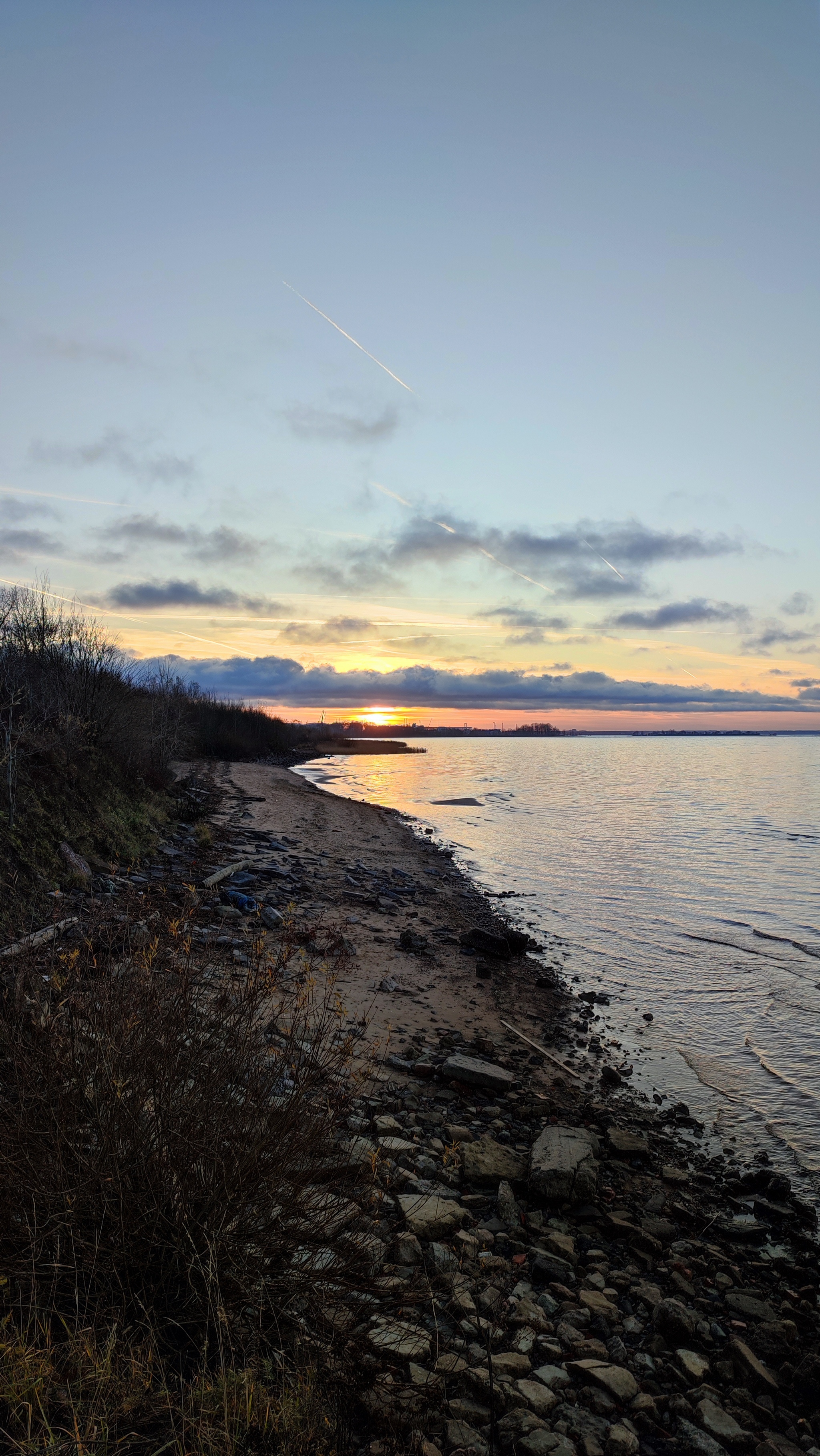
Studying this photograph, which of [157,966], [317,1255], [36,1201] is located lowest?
[317,1255]

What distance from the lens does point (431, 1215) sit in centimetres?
491

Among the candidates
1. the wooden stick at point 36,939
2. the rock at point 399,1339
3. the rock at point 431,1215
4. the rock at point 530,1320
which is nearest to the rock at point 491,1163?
the rock at point 431,1215

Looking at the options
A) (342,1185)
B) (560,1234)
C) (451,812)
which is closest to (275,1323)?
(342,1185)

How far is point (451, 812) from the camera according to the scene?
37.8m

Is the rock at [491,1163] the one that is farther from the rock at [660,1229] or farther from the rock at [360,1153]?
the rock at [660,1229]

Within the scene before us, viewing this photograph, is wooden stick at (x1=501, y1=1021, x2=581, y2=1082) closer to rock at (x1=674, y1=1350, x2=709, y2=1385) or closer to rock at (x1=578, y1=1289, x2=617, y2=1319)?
rock at (x1=578, y1=1289, x2=617, y2=1319)

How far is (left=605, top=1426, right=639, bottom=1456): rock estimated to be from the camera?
11.4 ft

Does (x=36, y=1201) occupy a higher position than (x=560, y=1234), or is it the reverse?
(x=36, y=1201)

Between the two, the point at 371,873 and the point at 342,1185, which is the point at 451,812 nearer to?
the point at 371,873

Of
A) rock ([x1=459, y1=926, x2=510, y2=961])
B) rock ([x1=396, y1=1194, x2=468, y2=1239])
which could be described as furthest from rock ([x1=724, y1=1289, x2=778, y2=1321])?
rock ([x1=459, y1=926, x2=510, y2=961])

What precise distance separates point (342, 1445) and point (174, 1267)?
1.00m

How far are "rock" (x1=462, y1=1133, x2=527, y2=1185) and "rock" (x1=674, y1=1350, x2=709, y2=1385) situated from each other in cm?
171

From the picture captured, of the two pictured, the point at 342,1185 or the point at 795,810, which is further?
the point at 795,810

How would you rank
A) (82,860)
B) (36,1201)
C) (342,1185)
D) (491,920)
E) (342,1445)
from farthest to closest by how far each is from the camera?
(491,920), (82,860), (342,1185), (36,1201), (342,1445)
